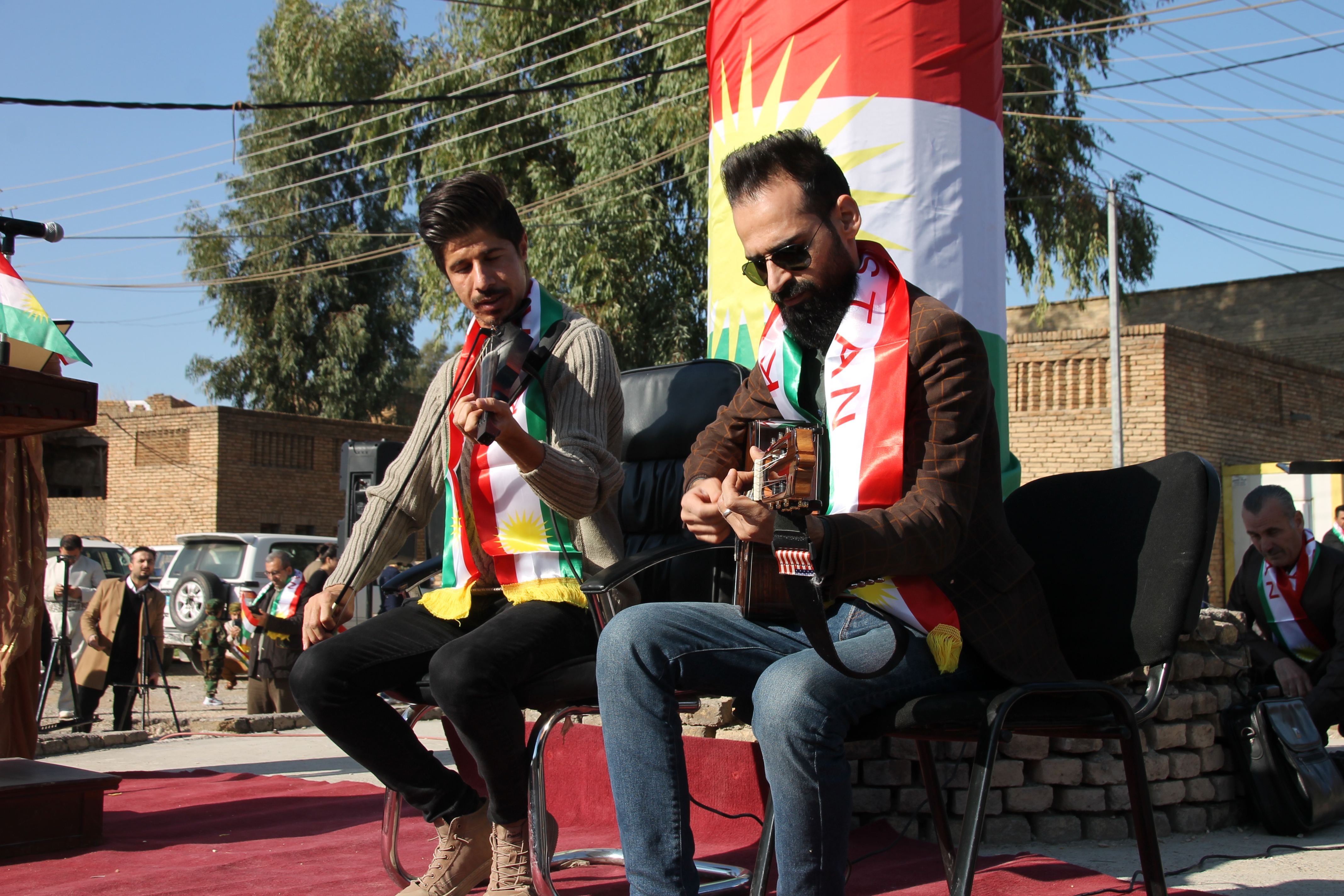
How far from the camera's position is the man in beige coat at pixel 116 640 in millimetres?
8562

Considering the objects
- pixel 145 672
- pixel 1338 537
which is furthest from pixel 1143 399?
pixel 145 672

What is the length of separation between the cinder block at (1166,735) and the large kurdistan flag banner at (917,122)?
897mm

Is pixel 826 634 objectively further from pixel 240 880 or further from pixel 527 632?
pixel 240 880

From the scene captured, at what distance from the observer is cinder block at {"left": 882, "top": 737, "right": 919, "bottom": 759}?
11.1ft

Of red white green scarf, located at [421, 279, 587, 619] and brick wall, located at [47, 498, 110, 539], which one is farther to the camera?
brick wall, located at [47, 498, 110, 539]

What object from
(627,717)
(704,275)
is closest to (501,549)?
(627,717)

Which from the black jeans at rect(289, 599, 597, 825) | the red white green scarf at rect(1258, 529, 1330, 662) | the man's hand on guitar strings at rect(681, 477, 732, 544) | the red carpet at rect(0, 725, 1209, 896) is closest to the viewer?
the man's hand on guitar strings at rect(681, 477, 732, 544)

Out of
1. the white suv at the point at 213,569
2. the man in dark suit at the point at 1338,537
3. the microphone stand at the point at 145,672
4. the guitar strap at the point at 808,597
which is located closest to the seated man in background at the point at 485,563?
the guitar strap at the point at 808,597

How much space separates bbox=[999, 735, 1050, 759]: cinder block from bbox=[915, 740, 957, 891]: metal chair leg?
703 millimetres

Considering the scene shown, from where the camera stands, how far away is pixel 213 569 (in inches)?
549

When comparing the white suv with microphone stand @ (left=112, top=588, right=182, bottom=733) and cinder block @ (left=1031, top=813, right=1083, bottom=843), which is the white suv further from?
cinder block @ (left=1031, top=813, right=1083, bottom=843)

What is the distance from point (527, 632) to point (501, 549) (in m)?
0.29

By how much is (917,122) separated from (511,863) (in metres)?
2.68

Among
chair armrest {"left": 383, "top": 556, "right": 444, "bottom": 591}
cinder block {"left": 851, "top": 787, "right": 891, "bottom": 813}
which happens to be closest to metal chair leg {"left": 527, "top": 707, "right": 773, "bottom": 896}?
chair armrest {"left": 383, "top": 556, "right": 444, "bottom": 591}
